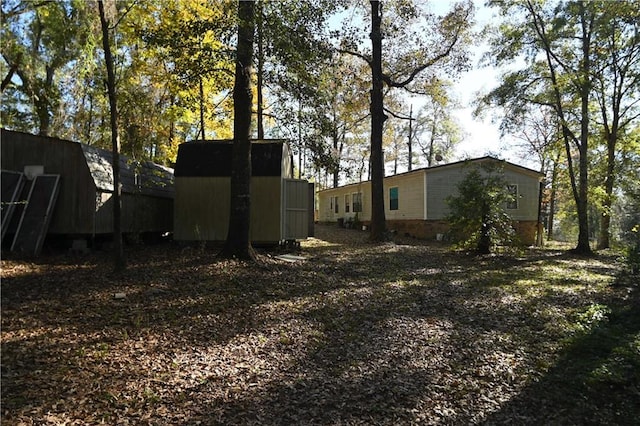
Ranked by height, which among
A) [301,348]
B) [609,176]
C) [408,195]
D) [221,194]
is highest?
[609,176]

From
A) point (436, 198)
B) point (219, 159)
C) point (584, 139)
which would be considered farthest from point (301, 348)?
point (436, 198)

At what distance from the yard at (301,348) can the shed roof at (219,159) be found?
438cm

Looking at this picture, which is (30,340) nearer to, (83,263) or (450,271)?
(83,263)

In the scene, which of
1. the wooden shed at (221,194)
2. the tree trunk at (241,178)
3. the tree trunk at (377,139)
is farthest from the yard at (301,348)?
the tree trunk at (377,139)

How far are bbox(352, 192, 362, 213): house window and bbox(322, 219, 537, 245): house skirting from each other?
189 inches

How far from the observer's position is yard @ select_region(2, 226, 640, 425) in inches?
134

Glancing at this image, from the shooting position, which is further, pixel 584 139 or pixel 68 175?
pixel 584 139

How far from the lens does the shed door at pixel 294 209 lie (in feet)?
40.1

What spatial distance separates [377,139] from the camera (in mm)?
16062

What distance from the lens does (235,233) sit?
28.8 feet

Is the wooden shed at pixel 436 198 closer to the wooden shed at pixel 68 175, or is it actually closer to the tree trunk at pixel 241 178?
the tree trunk at pixel 241 178

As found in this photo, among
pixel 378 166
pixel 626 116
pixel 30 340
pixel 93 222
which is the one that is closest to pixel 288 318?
pixel 30 340

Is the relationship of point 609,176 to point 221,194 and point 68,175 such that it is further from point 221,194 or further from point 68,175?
point 68,175

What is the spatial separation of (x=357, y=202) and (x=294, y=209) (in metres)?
14.8
